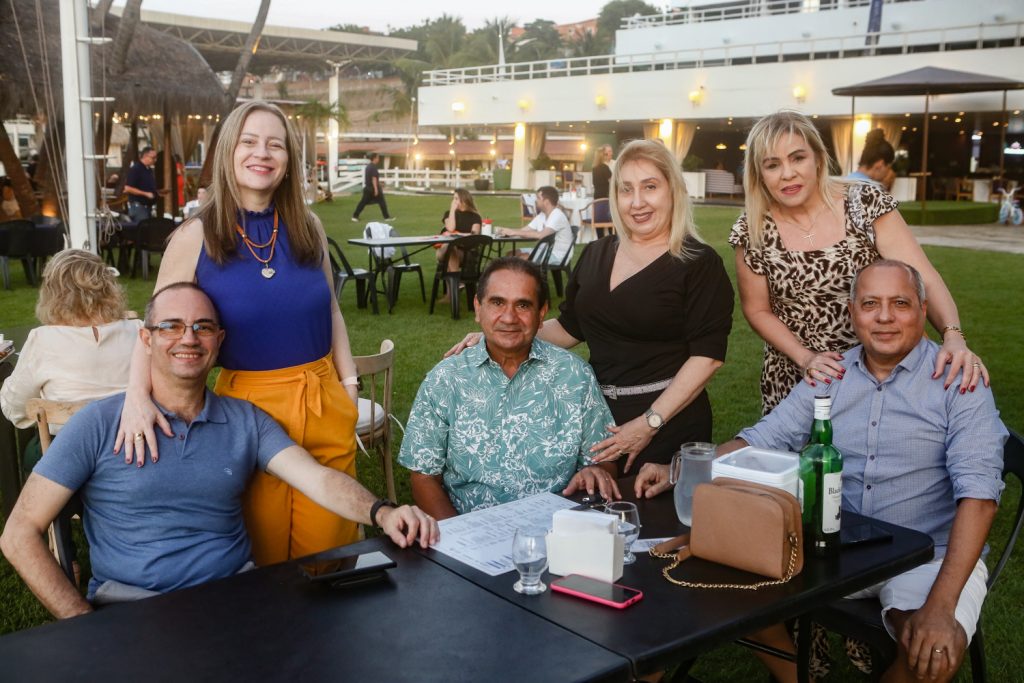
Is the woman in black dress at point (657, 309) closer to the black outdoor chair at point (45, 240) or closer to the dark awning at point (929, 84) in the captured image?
the black outdoor chair at point (45, 240)

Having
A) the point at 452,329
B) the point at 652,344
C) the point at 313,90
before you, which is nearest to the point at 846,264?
the point at 652,344

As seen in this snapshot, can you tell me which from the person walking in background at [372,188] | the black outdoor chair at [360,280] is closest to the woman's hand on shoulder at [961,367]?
the black outdoor chair at [360,280]

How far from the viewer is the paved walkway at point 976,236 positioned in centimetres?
1550

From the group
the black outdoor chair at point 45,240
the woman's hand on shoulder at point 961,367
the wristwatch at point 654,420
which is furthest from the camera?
the black outdoor chair at point 45,240

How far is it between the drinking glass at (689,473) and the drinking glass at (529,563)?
0.48 meters

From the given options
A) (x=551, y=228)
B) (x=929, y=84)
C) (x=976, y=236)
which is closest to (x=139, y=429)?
(x=551, y=228)

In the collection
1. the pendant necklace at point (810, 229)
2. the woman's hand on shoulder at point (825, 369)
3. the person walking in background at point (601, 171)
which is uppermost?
the person walking in background at point (601, 171)

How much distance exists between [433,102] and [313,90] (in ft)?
92.1

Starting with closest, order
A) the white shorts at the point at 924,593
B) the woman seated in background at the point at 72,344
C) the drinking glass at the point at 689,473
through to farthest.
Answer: the drinking glass at the point at 689,473
the white shorts at the point at 924,593
the woman seated in background at the point at 72,344

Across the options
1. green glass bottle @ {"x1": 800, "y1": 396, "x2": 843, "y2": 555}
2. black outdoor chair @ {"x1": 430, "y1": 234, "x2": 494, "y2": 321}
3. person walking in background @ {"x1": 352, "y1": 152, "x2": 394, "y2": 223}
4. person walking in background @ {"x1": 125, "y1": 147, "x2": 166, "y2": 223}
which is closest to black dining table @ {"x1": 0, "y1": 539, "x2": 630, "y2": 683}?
green glass bottle @ {"x1": 800, "y1": 396, "x2": 843, "y2": 555}

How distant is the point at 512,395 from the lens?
268 centimetres

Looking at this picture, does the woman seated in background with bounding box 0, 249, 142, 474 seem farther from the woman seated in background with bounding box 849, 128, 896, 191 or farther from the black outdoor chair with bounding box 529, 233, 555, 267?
the black outdoor chair with bounding box 529, 233, 555, 267

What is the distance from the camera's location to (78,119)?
253 inches

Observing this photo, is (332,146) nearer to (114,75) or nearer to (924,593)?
(114,75)
